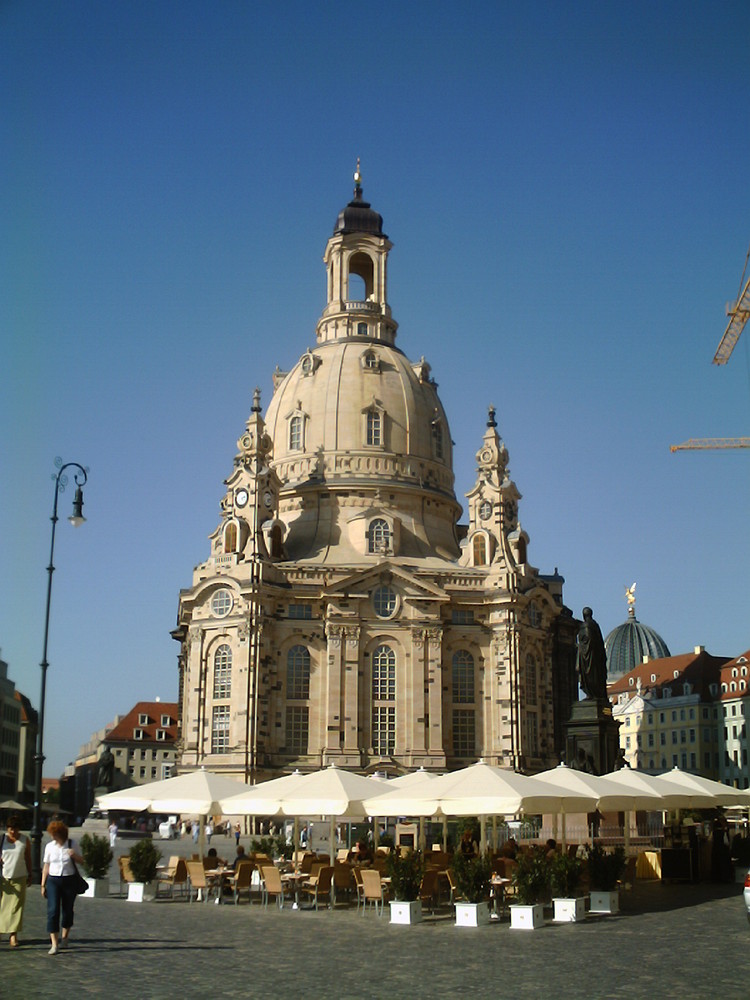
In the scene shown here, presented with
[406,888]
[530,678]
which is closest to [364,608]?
[530,678]

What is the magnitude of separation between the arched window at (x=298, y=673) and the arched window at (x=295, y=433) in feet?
52.4

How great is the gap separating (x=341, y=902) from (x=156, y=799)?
561 cm

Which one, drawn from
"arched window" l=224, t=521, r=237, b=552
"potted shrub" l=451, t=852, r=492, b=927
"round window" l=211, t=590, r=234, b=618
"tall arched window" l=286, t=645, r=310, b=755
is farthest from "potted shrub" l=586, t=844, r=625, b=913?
"arched window" l=224, t=521, r=237, b=552

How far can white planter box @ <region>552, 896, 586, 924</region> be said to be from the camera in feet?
90.5

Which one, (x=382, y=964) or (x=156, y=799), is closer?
(x=382, y=964)

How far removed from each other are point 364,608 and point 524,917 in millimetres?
54342

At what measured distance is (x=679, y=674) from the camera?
12006 cm

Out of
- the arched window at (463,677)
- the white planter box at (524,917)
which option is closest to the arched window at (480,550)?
the arched window at (463,677)

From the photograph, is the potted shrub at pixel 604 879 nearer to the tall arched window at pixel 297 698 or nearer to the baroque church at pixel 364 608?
the baroque church at pixel 364 608

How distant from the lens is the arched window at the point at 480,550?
8606cm

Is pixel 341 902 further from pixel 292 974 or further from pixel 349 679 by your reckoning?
pixel 349 679

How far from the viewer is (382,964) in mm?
20766

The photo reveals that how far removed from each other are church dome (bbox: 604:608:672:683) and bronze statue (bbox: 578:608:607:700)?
114124 mm

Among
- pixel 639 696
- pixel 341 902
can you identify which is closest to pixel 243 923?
pixel 341 902
